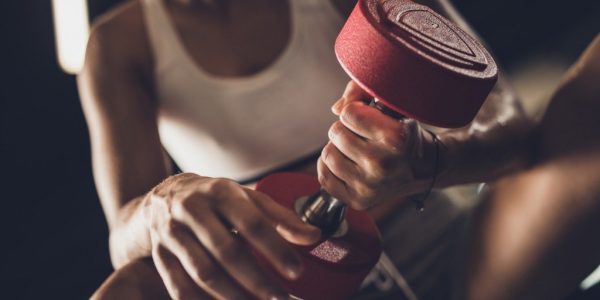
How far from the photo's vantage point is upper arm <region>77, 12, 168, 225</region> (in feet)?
2.45

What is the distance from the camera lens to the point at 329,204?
17.5 inches

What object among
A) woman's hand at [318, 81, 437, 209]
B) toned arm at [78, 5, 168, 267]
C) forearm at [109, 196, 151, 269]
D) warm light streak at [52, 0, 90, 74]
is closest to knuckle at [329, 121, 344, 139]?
woman's hand at [318, 81, 437, 209]

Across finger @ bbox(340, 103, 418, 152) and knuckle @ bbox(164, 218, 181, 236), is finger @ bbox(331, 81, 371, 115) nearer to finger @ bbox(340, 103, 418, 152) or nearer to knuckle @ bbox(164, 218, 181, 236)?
finger @ bbox(340, 103, 418, 152)

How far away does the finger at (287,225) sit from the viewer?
1.28ft

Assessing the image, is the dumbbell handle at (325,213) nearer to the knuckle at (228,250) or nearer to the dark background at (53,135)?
the knuckle at (228,250)

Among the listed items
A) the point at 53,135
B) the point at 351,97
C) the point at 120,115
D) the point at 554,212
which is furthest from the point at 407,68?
the point at 53,135

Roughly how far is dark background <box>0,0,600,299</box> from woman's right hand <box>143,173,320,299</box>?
43.6 inches

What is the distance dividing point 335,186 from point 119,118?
0.49 m

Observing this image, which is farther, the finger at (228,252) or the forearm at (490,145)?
the forearm at (490,145)

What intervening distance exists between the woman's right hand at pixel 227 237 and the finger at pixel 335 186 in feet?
0.15

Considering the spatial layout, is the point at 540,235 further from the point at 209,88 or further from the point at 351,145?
the point at 209,88

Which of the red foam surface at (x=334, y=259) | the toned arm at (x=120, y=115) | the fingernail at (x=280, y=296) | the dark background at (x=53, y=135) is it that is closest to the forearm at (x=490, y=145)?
the red foam surface at (x=334, y=259)

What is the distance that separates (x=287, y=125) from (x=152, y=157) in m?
0.24

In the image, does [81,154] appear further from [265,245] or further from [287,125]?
[265,245]
